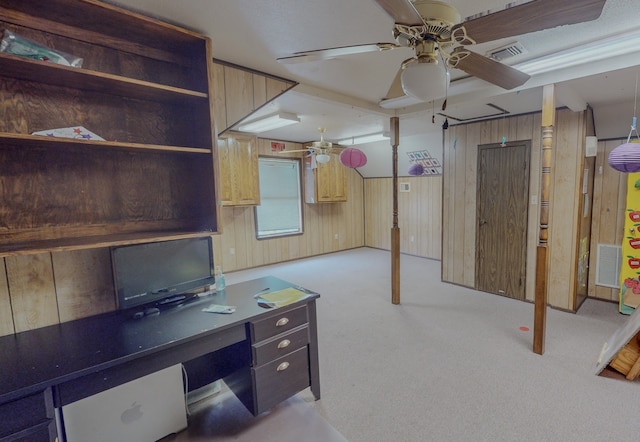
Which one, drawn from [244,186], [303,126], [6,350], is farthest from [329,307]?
[6,350]

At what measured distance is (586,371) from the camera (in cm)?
231

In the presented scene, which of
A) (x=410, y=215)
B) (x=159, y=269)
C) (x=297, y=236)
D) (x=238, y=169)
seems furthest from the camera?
(x=410, y=215)

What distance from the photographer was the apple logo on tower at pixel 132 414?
161 centimetres

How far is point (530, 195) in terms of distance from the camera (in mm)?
3576

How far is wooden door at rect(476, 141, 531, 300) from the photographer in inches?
144

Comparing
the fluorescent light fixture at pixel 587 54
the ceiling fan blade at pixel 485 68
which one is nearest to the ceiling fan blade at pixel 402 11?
the ceiling fan blade at pixel 485 68

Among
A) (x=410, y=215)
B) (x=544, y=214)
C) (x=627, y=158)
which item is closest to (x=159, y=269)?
(x=544, y=214)

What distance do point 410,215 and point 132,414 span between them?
567cm

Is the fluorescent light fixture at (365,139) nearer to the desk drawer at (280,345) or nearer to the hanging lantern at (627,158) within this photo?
the hanging lantern at (627,158)

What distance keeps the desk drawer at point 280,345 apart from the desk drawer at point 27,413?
2.85 feet

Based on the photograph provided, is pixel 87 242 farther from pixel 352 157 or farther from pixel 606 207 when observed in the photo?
pixel 606 207

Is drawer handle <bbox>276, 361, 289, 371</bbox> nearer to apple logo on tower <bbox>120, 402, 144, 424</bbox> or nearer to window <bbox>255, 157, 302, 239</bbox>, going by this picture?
apple logo on tower <bbox>120, 402, 144, 424</bbox>

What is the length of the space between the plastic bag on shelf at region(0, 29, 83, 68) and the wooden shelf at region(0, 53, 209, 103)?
0.06 m

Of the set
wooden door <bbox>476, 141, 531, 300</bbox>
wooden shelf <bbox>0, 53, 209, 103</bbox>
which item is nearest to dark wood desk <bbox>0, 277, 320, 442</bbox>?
wooden shelf <bbox>0, 53, 209, 103</bbox>
